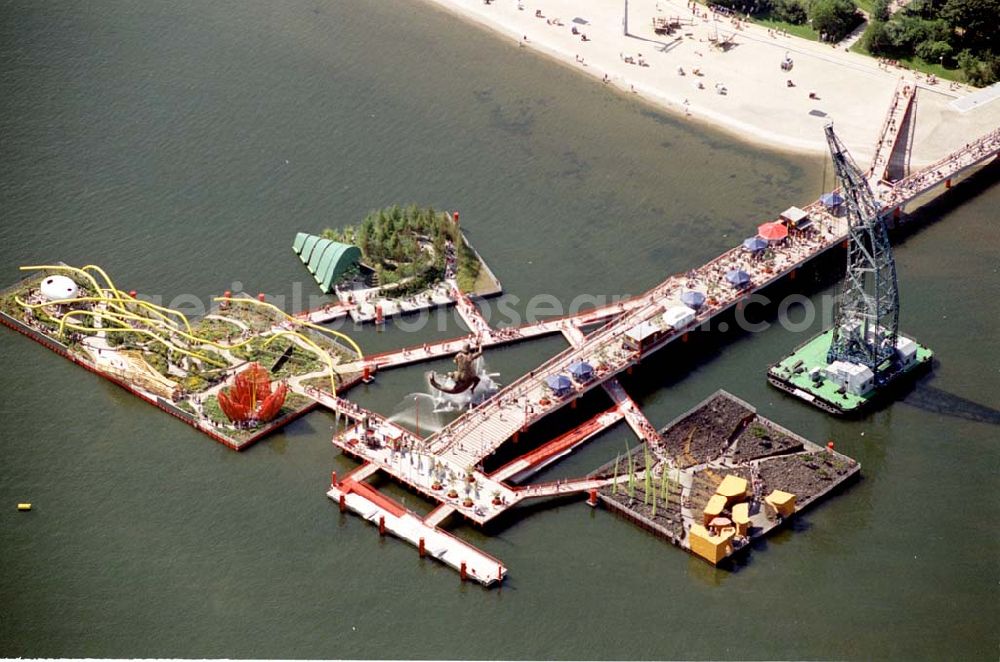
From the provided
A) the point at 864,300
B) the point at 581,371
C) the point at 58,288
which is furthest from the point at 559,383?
the point at 58,288

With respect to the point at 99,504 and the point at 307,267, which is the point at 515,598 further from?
the point at 307,267

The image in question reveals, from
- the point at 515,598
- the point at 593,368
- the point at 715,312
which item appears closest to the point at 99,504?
the point at 515,598

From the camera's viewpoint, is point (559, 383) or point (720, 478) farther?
point (559, 383)

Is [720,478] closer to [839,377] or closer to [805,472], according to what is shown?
[805,472]

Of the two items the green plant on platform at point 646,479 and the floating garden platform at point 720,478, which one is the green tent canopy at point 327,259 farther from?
the green plant on platform at point 646,479

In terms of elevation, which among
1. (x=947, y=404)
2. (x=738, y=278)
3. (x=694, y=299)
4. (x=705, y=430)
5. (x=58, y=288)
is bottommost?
(x=705, y=430)

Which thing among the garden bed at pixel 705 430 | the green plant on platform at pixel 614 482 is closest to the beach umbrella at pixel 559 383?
the garden bed at pixel 705 430

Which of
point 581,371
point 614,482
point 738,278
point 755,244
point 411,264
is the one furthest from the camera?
point 755,244

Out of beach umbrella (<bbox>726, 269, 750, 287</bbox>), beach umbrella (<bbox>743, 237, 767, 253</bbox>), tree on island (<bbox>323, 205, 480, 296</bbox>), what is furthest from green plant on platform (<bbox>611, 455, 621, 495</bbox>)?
beach umbrella (<bbox>743, 237, 767, 253</bbox>)
